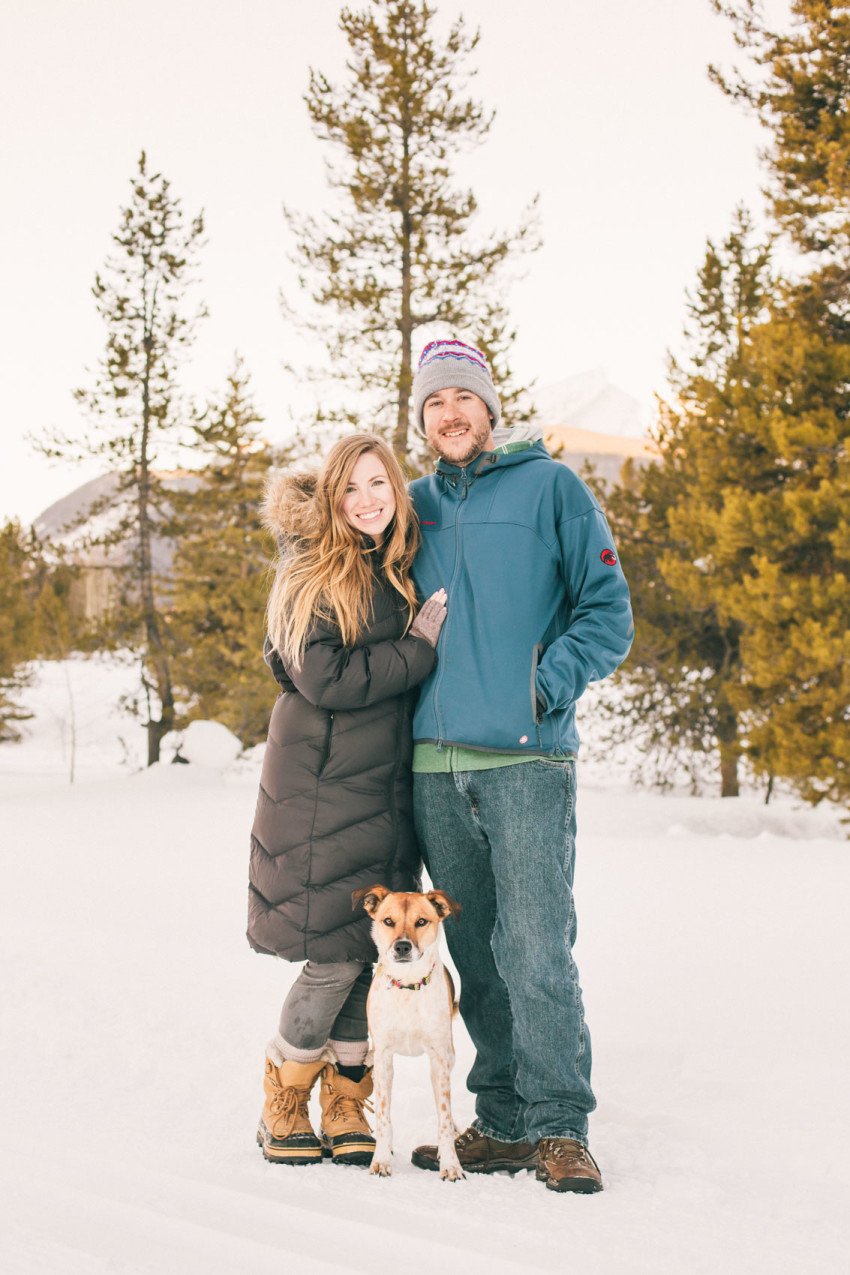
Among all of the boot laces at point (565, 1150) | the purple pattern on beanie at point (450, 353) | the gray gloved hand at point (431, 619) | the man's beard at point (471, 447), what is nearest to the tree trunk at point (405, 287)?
the purple pattern on beanie at point (450, 353)

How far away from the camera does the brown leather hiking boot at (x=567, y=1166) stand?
2510 millimetres

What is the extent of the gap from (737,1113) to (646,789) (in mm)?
13766

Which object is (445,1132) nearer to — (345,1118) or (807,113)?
(345,1118)

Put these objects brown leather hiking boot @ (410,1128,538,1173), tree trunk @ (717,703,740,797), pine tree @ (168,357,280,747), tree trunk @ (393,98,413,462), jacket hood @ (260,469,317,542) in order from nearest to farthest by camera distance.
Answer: brown leather hiking boot @ (410,1128,538,1173) < jacket hood @ (260,469,317,542) < tree trunk @ (717,703,740,797) < tree trunk @ (393,98,413,462) < pine tree @ (168,357,280,747)

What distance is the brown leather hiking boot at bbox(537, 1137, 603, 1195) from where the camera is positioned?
98.8 inches

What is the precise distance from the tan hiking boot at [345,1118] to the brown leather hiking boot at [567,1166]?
53 centimetres

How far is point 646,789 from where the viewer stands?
650 inches

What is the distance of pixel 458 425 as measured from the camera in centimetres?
302

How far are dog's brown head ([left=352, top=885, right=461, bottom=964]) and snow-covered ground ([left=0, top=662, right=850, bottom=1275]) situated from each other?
24.0 inches

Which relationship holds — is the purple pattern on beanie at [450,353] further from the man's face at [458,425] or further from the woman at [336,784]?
the woman at [336,784]

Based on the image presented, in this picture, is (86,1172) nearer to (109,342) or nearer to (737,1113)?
(737,1113)

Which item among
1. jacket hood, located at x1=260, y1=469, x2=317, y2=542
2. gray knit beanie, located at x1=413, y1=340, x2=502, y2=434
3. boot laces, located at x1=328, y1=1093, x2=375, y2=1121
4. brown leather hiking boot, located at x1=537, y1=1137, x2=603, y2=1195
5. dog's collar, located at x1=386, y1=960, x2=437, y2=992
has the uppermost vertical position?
gray knit beanie, located at x1=413, y1=340, x2=502, y2=434

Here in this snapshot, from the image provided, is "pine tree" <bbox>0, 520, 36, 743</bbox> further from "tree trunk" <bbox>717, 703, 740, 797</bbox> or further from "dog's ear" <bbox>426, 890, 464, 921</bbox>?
"dog's ear" <bbox>426, 890, 464, 921</bbox>

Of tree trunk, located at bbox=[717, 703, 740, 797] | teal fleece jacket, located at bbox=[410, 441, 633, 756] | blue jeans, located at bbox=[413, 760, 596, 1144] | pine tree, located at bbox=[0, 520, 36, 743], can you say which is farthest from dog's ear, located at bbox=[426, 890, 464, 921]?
pine tree, located at bbox=[0, 520, 36, 743]
